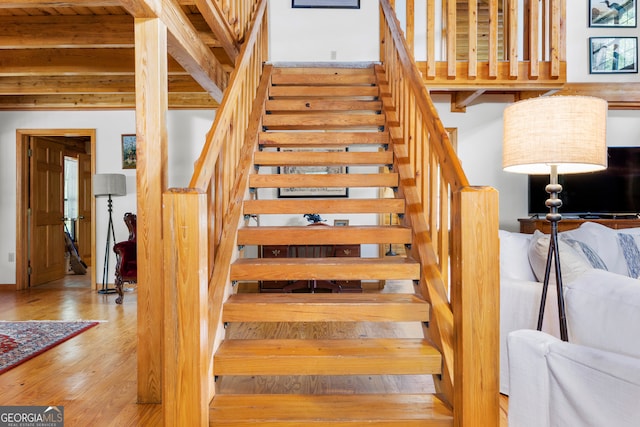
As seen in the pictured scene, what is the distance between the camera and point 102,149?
5.45m

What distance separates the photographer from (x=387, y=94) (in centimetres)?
365

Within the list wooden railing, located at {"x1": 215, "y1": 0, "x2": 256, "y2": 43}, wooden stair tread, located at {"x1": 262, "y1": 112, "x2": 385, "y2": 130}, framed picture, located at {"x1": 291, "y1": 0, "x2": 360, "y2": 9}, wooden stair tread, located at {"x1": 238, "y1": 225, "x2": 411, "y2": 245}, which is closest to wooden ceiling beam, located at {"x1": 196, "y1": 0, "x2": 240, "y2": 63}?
wooden railing, located at {"x1": 215, "y1": 0, "x2": 256, "y2": 43}

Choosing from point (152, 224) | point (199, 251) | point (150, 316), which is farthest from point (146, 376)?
point (199, 251)

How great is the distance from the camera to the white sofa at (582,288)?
1315mm

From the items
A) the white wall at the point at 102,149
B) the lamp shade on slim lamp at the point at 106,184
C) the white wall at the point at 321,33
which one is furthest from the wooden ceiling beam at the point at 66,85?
the white wall at the point at 321,33

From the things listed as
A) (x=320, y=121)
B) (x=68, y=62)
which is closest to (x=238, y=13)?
(x=320, y=121)

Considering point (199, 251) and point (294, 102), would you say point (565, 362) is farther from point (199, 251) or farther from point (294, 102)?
point (294, 102)

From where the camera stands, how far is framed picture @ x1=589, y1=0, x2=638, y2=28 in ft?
16.5

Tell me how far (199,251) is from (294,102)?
7.46 feet

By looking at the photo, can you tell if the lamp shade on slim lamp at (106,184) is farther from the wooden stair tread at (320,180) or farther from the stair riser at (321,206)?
the stair riser at (321,206)

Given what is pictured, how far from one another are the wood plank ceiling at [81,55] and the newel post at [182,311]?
1.20m

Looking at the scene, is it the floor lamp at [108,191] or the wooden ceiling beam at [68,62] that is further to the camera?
the floor lamp at [108,191]

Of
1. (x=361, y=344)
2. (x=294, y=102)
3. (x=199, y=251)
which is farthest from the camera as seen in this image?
(x=294, y=102)

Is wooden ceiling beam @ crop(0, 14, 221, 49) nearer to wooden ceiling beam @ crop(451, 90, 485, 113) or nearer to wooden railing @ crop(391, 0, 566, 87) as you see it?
wooden railing @ crop(391, 0, 566, 87)
